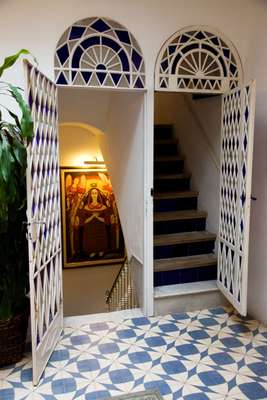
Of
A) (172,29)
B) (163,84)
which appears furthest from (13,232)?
(172,29)

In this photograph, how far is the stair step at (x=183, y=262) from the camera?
11.5ft

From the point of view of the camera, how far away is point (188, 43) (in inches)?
120

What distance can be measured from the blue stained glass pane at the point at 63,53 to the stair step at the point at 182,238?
188 centimetres

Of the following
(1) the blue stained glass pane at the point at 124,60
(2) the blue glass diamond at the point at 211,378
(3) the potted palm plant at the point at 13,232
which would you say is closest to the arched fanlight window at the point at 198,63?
(1) the blue stained glass pane at the point at 124,60

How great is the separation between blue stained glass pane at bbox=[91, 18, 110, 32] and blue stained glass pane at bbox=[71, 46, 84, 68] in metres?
0.20

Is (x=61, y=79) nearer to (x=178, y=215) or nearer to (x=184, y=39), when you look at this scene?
(x=184, y=39)

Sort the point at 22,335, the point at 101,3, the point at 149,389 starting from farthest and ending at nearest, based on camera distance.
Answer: the point at 101,3
the point at 22,335
the point at 149,389

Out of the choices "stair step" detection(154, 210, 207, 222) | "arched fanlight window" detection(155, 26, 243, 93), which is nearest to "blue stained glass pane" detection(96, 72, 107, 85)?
"arched fanlight window" detection(155, 26, 243, 93)

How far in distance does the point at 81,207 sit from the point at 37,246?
11.6 feet

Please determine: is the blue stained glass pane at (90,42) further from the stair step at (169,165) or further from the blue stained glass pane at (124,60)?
the stair step at (169,165)

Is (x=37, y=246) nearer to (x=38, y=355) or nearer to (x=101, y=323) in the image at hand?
(x=38, y=355)

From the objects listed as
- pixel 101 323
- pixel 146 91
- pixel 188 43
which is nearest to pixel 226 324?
pixel 101 323

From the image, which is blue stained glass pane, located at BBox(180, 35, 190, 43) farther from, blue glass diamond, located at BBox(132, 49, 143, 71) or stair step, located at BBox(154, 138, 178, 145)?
stair step, located at BBox(154, 138, 178, 145)

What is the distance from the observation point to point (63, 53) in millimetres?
2822
